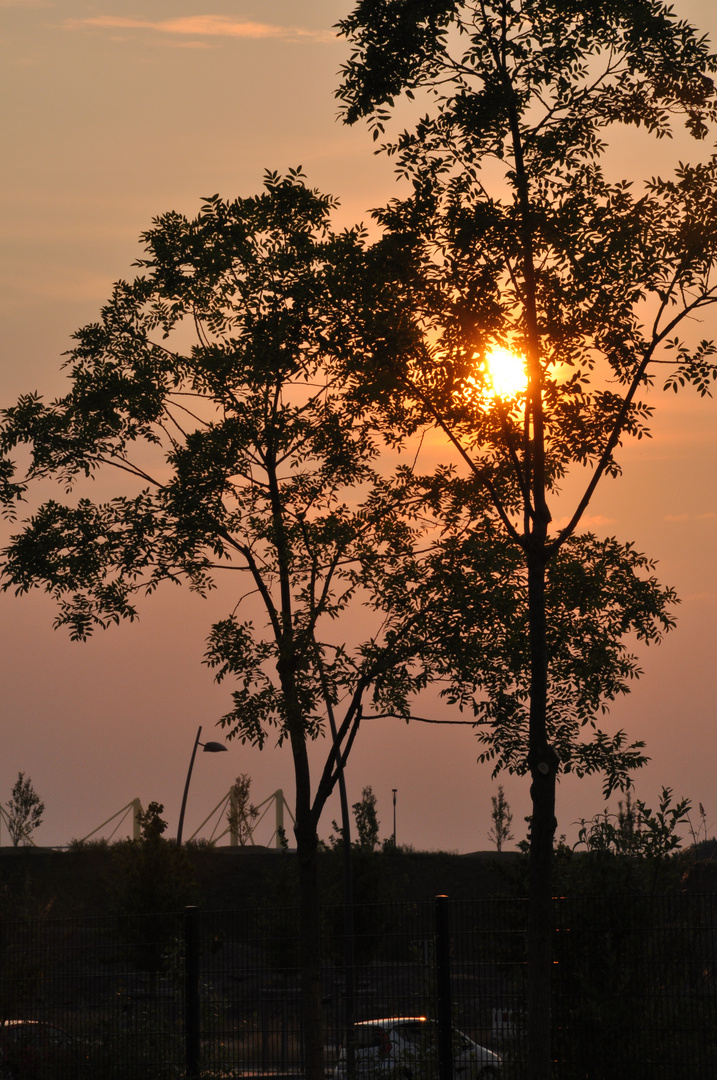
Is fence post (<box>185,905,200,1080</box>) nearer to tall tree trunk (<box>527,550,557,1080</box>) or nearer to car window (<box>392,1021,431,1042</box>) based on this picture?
car window (<box>392,1021,431,1042</box>)

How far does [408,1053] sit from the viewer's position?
44.3 ft

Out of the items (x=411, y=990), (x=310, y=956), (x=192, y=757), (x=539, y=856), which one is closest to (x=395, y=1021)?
(x=411, y=990)

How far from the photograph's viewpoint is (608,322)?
13.9 metres

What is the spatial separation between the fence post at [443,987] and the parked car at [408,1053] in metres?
0.32

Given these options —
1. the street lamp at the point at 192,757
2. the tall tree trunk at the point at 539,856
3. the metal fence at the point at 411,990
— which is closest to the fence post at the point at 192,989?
the metal fence at the point at 411,990

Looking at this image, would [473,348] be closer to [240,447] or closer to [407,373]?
[407,373]

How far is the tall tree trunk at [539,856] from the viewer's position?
1188cm

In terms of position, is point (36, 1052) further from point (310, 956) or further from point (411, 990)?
point (411, 990)

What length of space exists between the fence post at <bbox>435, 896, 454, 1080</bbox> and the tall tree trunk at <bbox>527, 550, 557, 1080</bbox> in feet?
2.78

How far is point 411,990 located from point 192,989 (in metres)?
2.59

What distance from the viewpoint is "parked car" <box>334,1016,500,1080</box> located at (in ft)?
42.0

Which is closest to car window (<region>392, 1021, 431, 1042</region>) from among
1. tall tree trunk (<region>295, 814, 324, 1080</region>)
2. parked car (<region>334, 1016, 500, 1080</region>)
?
parked car (<region>334, 1016, 500, 1080</region>)

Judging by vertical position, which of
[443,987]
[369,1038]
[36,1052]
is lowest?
[36,1052]

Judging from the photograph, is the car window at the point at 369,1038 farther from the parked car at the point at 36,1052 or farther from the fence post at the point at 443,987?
the parked car at the point at 36,1052
